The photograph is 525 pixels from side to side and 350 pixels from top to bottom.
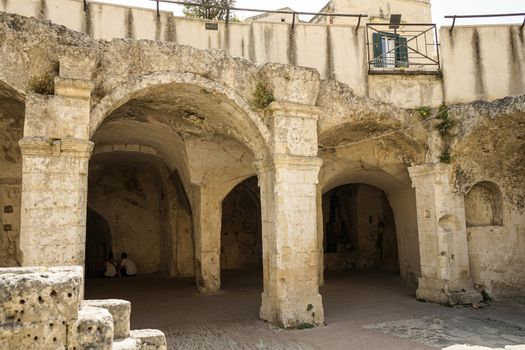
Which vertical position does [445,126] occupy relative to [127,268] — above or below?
above

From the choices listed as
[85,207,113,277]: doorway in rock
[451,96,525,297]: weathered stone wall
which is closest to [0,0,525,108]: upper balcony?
[451,96,525,297]: weathered stone wall

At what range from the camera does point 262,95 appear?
309 inches

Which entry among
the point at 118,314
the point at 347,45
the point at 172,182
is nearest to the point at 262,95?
the point at 347,45

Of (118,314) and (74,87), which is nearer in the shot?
(118,314)

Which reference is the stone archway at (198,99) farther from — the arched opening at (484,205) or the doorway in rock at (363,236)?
the doorway in rock at (363,236)

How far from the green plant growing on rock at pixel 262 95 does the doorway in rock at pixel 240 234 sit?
8.61 metres

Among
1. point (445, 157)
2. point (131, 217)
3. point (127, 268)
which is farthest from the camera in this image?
point (131, 217)

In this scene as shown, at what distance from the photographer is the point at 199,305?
31.1ft

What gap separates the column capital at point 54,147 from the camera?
19.7 feet

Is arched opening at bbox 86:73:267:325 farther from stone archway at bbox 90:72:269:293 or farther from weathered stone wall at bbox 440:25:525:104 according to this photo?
weathered stone wall at bbox 440:25:525:104

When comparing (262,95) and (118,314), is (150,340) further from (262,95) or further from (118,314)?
(262,95)

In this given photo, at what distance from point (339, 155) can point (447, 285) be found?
378 centimetres

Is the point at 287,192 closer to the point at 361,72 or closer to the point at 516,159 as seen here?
the point at 361,72

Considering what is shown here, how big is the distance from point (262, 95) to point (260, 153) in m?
1.06
